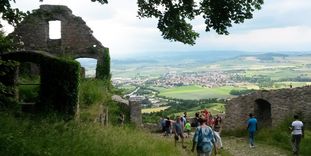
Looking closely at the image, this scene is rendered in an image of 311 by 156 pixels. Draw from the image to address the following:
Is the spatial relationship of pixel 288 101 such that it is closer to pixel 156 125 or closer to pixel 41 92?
pixel 156 125

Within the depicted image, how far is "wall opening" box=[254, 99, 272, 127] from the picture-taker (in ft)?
92.0

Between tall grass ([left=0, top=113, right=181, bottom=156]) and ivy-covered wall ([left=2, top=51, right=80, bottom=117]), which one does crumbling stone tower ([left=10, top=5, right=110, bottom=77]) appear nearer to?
ivy-covered wall ([left=2, top=51, right=80, bottom=117])

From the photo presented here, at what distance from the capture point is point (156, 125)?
31.1 meters

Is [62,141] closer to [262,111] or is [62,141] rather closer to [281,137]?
[281,137]

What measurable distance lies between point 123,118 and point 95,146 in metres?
13.7

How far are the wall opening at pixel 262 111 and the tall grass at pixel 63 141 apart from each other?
45.3 feet

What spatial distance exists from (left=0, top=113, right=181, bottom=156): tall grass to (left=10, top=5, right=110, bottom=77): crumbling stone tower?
658 inches

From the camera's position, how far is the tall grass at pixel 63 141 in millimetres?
10586

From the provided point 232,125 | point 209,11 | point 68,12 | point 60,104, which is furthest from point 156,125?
point 209,11

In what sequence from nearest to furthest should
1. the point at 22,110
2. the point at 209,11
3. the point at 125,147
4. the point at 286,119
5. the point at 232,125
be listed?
the point at 209,11 < the point at 125,147 < the point at 22,110 < the point at 286,119 < the point at 232,125

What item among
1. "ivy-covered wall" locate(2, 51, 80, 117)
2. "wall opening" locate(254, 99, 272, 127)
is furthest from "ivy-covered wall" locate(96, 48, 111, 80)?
"ivy-covered wall" locate(2, 51, 80, 117)

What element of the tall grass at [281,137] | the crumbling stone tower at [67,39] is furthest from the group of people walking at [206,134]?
the crumbling stone tower at [67,39]

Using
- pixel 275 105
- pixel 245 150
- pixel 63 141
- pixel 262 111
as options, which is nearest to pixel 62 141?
pixel 63 141


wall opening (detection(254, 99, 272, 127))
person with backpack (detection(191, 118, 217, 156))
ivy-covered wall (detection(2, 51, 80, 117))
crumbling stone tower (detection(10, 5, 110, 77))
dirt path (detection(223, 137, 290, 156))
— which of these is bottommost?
dirt path (detection(223, 137, 290, 156))
